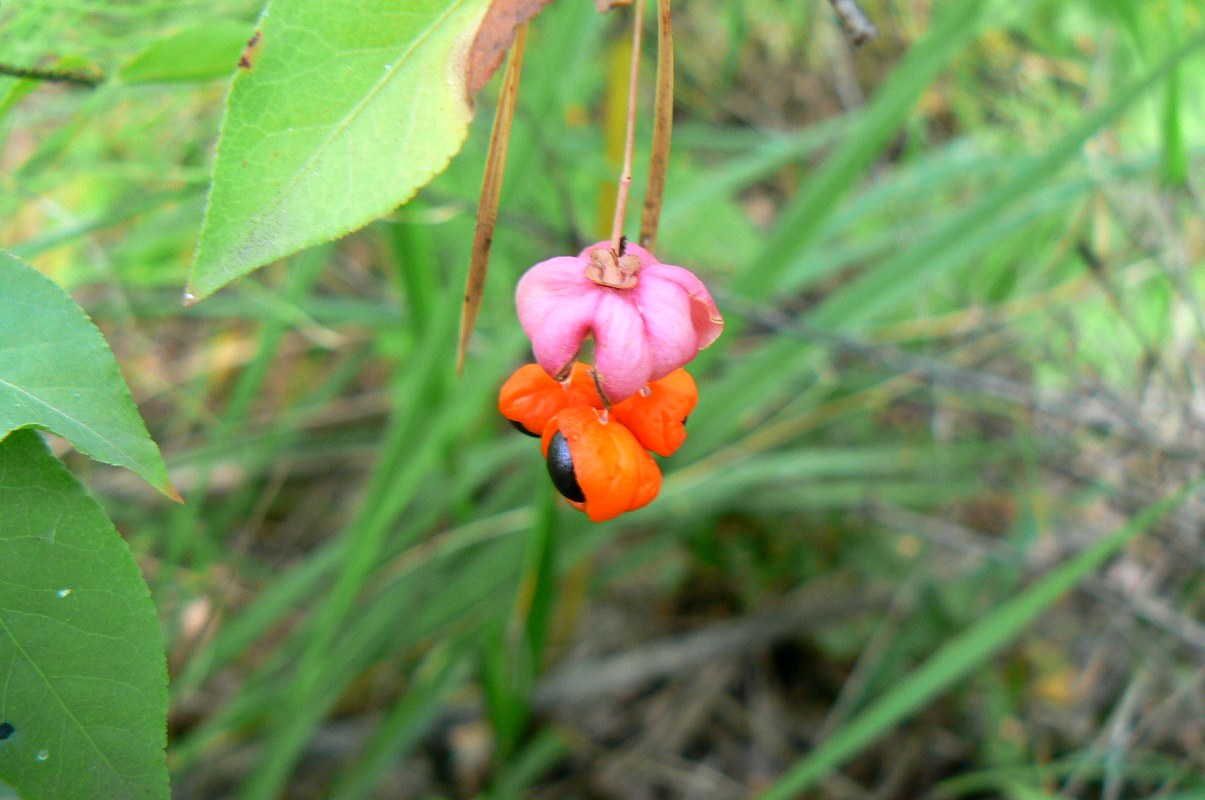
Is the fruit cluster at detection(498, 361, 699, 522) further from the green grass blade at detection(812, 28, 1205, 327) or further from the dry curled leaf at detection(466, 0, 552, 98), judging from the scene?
the green grass blade at detection(812, 28, 1205, 327)

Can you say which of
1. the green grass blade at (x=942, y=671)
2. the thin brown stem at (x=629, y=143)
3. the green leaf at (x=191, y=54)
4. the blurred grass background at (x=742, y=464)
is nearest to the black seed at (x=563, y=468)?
the thin brown stem at (x=629, y=143)

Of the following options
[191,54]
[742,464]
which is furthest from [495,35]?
[742,464]

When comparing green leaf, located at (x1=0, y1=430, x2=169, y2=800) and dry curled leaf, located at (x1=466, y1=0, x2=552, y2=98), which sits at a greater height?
dry curled leaf, located at (x1=466, y1=0, x2=552, y2=98)

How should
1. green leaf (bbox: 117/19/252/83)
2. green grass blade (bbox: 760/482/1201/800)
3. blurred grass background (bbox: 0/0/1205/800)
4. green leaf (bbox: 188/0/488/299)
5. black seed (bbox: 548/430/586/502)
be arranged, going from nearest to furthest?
green leaf (bbox: 188/0/488/299) → black seed (bbox: 548/430/586/502) → green leaf (bbox: 117/19/252/83) → green grass blade (bbox: 760/482/1201/800) → blurred grass background (bbox: 0/0/1205/800)

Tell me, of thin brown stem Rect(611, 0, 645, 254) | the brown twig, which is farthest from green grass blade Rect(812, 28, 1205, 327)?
thin brown stem Rect(611, 0, 645, 254)

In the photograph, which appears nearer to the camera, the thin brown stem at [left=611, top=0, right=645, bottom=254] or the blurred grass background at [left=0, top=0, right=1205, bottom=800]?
the thin brown stem at [left=611, top=0, right=645, bottom=254]

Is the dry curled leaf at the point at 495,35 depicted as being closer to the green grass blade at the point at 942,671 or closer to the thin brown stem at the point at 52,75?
the thin brown stem at the point at 52,75

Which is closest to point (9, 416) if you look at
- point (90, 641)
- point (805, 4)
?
point (90, 641)
